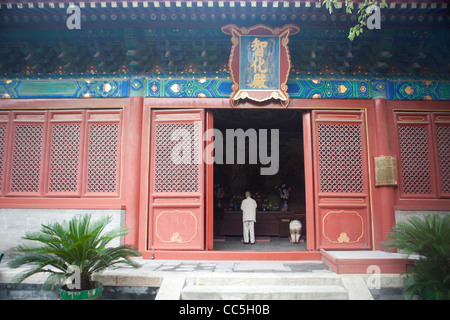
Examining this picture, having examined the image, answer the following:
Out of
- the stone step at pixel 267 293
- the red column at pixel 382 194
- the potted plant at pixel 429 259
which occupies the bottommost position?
the stone step at pixel 267 293

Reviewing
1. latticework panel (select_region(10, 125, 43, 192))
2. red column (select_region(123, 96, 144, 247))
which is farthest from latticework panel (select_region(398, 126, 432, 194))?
latticework panel (select_region(10, 125, 43, 192))

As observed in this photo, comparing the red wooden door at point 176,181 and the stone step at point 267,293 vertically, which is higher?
the red wooden door at point 176,181

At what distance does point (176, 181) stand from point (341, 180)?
314 cm

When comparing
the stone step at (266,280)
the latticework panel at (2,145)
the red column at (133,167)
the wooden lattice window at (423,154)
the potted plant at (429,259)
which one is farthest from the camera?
the latticework panel at (2,145)

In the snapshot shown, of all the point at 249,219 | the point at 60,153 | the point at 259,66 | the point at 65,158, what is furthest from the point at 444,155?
the point at 60,153

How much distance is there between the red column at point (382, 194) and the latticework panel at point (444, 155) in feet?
3.30

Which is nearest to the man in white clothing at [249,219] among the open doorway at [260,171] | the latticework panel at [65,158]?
the open doorway at [260,171]

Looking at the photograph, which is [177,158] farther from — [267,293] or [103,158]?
[267,293]

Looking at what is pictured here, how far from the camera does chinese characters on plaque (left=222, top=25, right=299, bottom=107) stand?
5789 mm

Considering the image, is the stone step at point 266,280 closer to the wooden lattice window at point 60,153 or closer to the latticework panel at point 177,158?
the latticework panel at point 177,158

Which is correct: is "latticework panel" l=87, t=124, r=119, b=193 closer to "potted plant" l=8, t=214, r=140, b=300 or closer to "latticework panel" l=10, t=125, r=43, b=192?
"latticework panel" l=10, t=125, r=43, b=192

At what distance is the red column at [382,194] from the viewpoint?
220 inches
